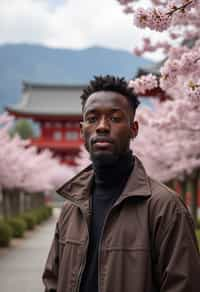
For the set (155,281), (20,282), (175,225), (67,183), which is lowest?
(20,282)

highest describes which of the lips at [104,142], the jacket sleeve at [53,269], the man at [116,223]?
the lips at [104,142]

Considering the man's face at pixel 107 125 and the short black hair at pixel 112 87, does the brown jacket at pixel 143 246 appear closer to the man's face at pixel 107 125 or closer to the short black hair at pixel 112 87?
the man's face at pixel 107 125

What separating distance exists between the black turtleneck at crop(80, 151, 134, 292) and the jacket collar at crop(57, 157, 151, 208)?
0.04 meters

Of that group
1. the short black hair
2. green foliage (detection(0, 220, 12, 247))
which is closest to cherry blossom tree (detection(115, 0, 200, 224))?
the short black hair

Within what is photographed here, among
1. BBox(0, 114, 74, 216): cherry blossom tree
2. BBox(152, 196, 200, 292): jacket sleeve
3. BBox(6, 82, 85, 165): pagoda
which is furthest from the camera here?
BBox(6, 82, 85, 165): pagoda

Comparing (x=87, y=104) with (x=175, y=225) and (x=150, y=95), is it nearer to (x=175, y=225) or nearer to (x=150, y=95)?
(x=175, y=225)

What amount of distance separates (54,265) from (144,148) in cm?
1504

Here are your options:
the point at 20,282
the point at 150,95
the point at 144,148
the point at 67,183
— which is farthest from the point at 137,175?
the point at 150,95

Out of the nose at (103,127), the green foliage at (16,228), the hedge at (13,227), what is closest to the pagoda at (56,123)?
the hedge at (13,227)

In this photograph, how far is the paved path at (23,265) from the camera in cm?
849

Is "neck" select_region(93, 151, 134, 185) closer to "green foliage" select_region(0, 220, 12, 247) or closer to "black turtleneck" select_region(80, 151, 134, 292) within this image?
"black turtleneck" select_region(80, 151, 134, 292)

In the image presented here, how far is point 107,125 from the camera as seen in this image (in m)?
2.31

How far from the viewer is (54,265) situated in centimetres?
252

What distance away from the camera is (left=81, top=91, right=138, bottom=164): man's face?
230cm
